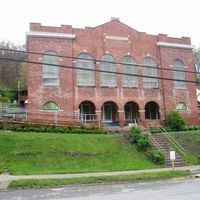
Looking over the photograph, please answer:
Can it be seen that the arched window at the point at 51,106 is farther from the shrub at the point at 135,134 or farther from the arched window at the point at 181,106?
the arched window at the point at 181,106

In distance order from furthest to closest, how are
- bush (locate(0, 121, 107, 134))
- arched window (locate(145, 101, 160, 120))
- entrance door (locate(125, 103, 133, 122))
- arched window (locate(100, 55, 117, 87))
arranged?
1. arched window (locate(145, 101, 160, 120))
2. entrance door (locate(125, 103, 133, 122))
3. arched window (locate(100, 55, 117, 87))
4. bush (locate(0, 121, 107, 134))

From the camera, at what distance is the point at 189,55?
4000 centimetres

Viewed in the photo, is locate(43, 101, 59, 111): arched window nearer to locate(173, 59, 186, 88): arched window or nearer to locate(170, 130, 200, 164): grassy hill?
locate(170, 130, 200, 164): grassy hill

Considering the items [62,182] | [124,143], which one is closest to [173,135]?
[124,143]

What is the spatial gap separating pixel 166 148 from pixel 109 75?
11.1 meters

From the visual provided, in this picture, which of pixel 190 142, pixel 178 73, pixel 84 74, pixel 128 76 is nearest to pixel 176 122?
pixel 190 142

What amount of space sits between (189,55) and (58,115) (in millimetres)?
16593

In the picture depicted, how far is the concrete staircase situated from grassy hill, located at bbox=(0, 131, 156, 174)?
5.95 feet

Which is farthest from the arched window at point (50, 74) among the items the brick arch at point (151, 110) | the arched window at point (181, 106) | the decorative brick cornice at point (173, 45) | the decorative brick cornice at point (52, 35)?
the arched window at point (181, 106)

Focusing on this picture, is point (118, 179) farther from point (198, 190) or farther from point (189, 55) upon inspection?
point (189, 55)

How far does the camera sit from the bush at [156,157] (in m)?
24.8

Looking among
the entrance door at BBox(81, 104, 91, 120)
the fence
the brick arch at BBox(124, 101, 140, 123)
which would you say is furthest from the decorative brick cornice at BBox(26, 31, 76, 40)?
the brick arch at BBox(124, 101, 140, 123)

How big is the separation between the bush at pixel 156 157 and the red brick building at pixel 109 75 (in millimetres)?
10126

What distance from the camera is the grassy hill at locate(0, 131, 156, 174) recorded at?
21.3 meters
